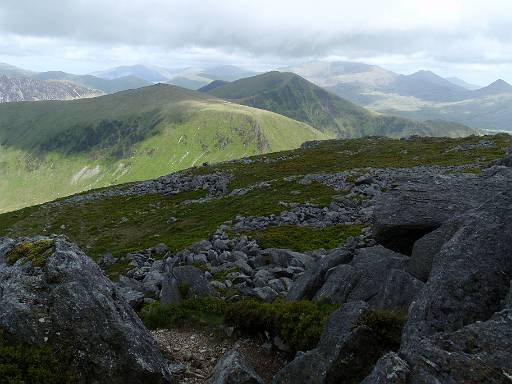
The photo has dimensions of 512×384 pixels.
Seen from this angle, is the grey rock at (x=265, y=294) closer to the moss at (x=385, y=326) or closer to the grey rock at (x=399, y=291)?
the grey rock at (x=399, y=291)

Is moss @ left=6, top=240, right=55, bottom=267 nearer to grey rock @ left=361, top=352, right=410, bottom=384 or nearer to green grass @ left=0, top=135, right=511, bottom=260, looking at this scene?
grey rock @ left=361, top=352, right=410, bottom=384

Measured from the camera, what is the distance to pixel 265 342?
58.0ft

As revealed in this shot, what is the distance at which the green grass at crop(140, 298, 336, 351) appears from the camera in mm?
15500

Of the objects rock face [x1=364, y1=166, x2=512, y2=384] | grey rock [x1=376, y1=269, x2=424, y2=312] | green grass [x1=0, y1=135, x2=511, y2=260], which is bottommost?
green grass [x1=0, y1=135, x2=511, y2=260]

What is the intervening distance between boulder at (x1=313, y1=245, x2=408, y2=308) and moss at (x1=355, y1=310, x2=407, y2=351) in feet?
15.6

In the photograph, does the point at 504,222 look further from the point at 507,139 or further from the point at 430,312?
the point at 507,139

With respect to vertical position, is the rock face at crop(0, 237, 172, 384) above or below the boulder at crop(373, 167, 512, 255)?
below

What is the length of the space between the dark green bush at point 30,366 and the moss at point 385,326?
8.68 m

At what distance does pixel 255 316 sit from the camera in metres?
18.6

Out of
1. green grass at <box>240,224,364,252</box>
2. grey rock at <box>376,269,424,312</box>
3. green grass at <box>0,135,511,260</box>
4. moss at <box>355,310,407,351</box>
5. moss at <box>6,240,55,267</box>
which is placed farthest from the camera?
green grass at <box>0,135,511,260</box>

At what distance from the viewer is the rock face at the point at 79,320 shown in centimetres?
1279

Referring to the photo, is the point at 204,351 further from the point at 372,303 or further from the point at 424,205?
the point at 424,205

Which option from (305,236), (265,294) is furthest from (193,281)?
(305,236)

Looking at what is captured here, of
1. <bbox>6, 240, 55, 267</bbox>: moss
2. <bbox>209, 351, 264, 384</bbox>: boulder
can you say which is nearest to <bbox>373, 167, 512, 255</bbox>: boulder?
<bbox>209, 351, 264, 384</bbox>: boulder
